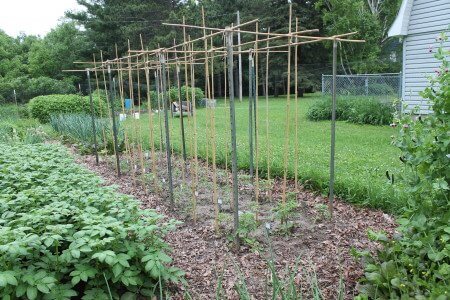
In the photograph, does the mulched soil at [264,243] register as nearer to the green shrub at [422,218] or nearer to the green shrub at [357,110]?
the green shrub at [422,218]

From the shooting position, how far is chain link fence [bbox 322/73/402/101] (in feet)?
37.9

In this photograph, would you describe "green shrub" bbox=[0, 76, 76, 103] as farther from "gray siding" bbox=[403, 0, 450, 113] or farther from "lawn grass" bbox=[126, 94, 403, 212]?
"gray siding" bbox=[403, 0, 450, 113]

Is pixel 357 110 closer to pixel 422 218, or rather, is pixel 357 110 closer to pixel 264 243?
pixel 264 243

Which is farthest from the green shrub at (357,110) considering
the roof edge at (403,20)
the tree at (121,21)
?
the tree at (121,21)

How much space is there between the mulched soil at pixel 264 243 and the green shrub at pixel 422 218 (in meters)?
0.27

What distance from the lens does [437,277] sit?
2.15m

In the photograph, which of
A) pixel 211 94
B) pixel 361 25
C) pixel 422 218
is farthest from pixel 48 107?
pixel 361 25

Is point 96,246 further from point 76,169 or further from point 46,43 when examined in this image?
point 46,43

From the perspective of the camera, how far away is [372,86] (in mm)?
12258

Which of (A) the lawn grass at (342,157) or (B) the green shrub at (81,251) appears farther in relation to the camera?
(A) the lawn grass at (342,157)

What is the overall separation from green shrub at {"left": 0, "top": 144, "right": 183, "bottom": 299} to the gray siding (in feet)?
25.9

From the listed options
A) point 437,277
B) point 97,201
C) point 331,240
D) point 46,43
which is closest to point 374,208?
point 331,240

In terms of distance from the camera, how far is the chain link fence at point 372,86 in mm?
11539

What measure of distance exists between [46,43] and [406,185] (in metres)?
29.5
